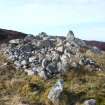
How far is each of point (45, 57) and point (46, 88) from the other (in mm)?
5838

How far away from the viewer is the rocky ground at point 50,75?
73.7 feet

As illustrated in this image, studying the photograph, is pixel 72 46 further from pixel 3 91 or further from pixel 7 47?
pixel 3 91

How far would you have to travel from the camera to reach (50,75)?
26219 mm

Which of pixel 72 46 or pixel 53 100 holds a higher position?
pixel 72 46

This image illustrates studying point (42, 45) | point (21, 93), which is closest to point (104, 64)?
point (42, 45)

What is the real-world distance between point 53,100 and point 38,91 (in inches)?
78.8

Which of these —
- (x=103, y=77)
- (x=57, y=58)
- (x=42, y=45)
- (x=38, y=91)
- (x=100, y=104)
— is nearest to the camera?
(x=100, y=104)

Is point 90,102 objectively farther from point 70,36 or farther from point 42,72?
point 70,36

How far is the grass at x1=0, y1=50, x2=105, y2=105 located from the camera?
22359 mm

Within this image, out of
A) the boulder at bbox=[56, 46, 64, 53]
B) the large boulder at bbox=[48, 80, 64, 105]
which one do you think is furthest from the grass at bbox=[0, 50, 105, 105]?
the boulder at bbox=[56, 46, 64, 53]

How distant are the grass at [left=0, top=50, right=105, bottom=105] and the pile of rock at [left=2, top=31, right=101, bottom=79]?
760 millimetres

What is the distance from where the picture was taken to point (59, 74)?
26375 millimetres

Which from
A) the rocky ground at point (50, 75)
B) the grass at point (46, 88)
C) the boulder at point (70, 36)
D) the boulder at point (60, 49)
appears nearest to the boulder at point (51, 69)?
the rocky ground at point (50, 75)

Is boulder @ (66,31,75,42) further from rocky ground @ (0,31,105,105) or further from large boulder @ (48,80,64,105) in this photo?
large boulder @ (48,80,64,105)
